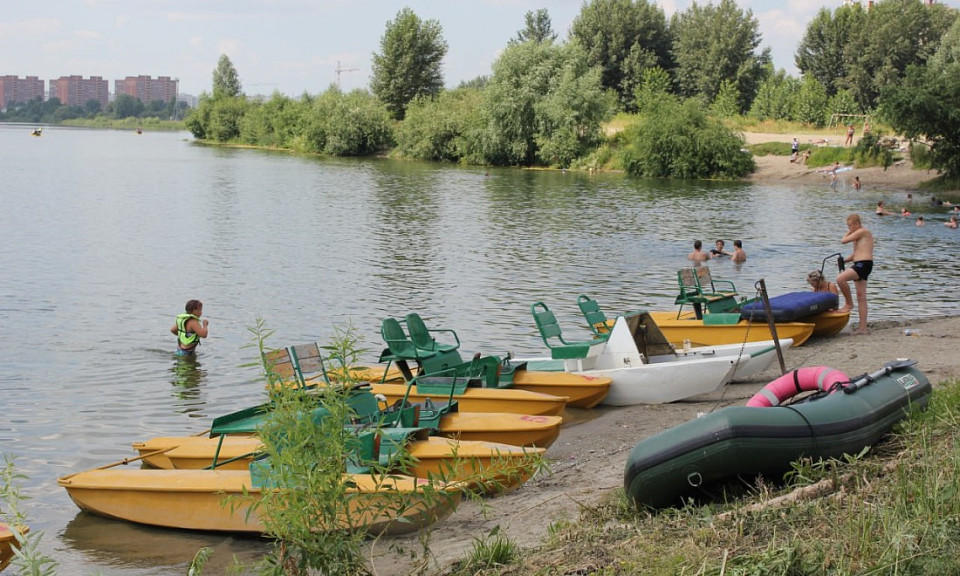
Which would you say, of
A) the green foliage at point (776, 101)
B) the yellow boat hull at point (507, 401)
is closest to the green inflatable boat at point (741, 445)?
the yellow boat hull at point (507, 401)

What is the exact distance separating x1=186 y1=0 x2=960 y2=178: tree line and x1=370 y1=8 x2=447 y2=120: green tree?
142 mm

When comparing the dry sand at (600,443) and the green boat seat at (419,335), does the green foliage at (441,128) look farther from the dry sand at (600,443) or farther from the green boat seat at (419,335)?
the green boat seat at (419,335)

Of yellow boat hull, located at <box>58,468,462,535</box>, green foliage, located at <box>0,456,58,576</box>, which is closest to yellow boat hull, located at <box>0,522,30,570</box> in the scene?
green foliage, located at <box>0,456,58,576</box>

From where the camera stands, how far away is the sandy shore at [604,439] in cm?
776

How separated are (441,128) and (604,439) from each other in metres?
69.4

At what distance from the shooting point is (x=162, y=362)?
53.9 feet

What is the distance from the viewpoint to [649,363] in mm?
13516

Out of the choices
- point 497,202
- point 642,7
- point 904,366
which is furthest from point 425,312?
point 642,7

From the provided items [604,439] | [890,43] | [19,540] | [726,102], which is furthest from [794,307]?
[890,43]

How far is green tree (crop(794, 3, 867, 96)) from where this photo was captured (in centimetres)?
9012

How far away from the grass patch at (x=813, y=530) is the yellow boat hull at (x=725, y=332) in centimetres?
783

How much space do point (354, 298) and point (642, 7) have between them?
268 ft

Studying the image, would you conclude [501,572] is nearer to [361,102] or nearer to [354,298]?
[354,298]

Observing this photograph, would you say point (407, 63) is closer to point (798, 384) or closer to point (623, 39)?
point (623, 39)
